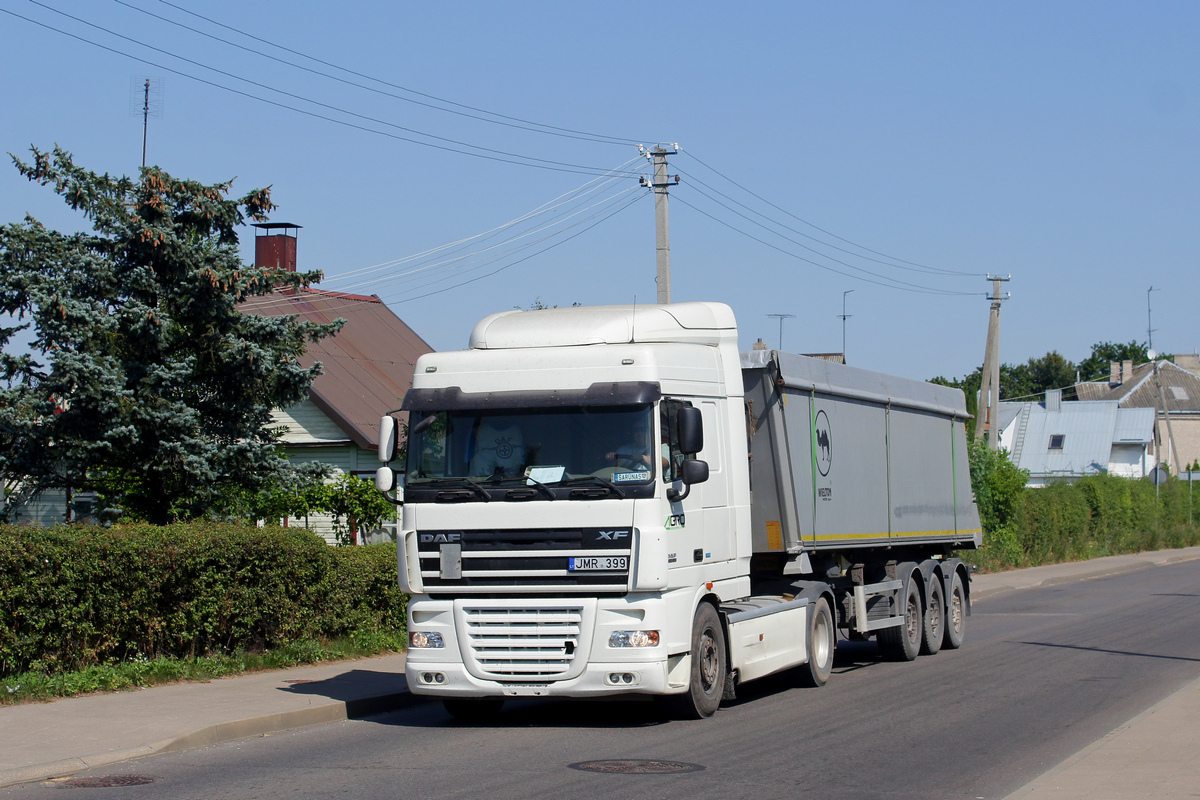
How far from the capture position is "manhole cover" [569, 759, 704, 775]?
332 inches

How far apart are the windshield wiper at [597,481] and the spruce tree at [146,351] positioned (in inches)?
333

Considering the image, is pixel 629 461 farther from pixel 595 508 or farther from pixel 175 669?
pixel 175 669

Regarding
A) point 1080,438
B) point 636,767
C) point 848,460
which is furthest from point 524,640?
point 1080,438

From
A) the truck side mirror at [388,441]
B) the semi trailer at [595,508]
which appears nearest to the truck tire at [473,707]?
the semi trailer at [595,508]

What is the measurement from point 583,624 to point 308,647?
531cm

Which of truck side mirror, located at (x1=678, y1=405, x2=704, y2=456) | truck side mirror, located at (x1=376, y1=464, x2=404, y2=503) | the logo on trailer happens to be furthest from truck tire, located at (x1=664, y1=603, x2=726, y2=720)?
the logo on trailer

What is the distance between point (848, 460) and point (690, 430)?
4.47 metres

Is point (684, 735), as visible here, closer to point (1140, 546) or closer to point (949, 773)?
point (949, 773)

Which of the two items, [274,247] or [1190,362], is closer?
[274,247]

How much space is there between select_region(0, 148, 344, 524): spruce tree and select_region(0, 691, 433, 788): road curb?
6326mm

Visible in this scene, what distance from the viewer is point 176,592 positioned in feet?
42.2

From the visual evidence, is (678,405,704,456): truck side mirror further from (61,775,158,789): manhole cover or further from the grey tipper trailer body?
(61,775,158,789): manhole cover

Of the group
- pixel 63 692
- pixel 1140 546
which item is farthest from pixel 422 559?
pixel 1140 546

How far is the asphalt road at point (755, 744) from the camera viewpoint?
796cm
